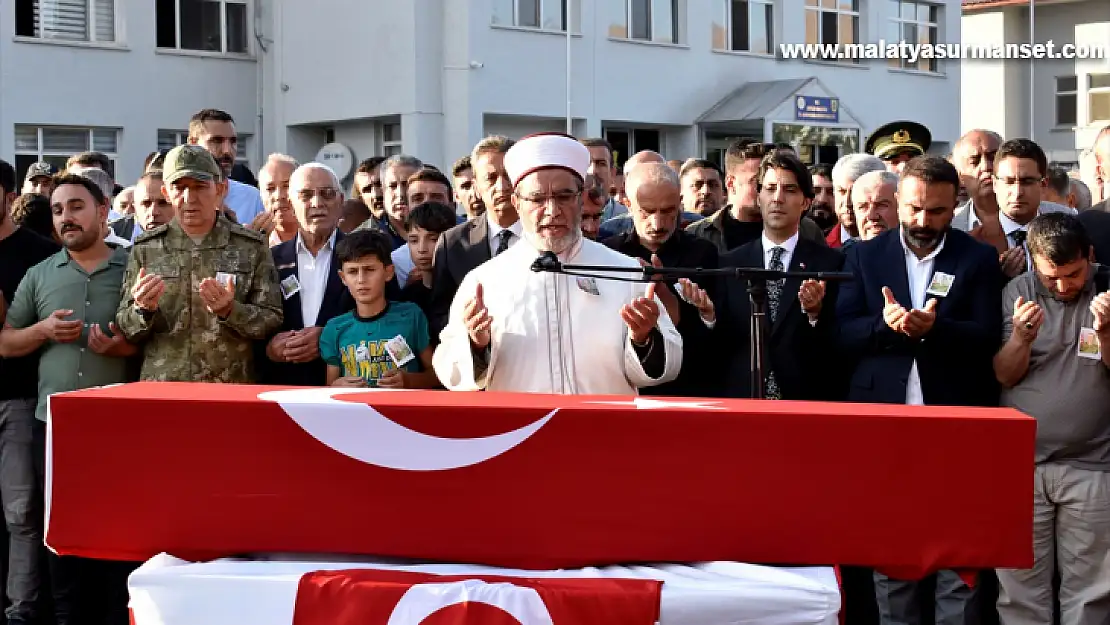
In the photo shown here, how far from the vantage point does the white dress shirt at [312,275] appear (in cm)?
632

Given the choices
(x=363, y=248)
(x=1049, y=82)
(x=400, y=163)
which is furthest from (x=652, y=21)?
(x=363, y=248)

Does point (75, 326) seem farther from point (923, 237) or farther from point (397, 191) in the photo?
point (923, 237)

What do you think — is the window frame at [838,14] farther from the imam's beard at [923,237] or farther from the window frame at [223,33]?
the imam's beard at [923,237]

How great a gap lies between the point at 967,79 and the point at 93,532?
39290 millimetres

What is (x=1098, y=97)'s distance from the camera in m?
37.6

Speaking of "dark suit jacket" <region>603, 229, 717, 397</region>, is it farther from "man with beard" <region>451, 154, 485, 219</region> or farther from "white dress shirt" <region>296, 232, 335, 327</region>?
"man with beard" <region>451, 154, 485, 219</region>

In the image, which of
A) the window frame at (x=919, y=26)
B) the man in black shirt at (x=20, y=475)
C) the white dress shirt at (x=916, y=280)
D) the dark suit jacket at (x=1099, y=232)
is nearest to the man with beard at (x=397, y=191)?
the man in black shirt at (x=20, y=475)

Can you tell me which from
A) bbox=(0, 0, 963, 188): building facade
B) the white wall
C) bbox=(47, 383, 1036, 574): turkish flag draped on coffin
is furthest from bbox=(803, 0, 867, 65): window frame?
bbox=(47, 383, 1036, 574): turkish flag draped on coffin

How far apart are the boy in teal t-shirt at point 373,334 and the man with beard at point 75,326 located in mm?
996

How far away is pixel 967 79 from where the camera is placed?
39469mm

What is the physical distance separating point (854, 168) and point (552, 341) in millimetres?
3690

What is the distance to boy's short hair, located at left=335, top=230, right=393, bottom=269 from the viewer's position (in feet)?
19.2

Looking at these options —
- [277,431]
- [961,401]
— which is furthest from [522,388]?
[961,401]

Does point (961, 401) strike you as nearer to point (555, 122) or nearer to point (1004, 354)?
point (1004, 354)
